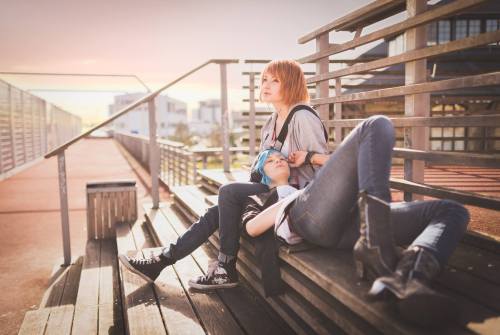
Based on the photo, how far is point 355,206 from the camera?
5.75 ft

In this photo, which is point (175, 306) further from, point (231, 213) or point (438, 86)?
point (438, 86)

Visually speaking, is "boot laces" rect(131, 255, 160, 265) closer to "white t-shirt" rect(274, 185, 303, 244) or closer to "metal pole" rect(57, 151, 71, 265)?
"white t-shirt" rect(274, 185, 303, 244)

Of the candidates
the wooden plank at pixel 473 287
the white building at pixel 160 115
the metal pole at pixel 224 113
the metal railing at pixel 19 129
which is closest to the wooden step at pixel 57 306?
the wooden plank at pixel 473 287

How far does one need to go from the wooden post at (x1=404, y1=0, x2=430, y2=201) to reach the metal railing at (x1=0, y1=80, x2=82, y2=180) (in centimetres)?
1223

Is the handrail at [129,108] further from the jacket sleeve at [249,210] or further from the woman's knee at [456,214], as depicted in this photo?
the woman's knee at [456,214]

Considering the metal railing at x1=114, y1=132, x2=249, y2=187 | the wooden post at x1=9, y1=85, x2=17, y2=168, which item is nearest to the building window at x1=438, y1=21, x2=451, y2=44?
the metal railing at x1=114, y1=132, x2=249, y2=187

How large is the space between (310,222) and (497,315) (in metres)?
0.79

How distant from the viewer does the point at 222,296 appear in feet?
7.96

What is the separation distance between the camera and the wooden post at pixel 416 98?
2.58 meters

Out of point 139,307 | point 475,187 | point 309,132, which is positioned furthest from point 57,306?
point 475,187

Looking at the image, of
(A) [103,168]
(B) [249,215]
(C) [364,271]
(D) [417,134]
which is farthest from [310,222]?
(A) [103,168]

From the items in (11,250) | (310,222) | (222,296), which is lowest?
(11,250)

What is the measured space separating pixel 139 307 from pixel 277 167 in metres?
1.17

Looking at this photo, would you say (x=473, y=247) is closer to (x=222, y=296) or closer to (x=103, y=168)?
(x=222, y=296)
